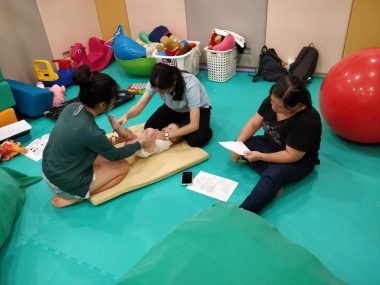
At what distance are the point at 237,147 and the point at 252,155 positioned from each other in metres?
0.15

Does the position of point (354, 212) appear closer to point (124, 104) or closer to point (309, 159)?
point (309, 159)

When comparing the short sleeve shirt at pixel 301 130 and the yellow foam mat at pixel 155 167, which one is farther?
the yellow foam mat at pixel 155 167

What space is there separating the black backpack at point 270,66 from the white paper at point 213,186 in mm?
1864

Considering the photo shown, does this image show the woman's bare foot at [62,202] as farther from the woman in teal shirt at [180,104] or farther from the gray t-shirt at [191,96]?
the gray t-shirt at [191,96]

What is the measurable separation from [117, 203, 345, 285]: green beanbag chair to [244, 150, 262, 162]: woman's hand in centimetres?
90

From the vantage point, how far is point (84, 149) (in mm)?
1912

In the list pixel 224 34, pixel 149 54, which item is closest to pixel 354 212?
pixel 224 34

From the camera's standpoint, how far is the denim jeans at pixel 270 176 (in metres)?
1.90

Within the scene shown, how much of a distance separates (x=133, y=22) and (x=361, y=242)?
3.86 metres

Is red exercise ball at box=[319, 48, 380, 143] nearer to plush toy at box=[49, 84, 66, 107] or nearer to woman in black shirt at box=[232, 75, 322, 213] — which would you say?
woman in black shirt at box=[232, 75, 322, 213]

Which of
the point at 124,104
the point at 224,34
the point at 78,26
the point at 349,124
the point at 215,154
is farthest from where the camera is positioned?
A: the point at 78,26

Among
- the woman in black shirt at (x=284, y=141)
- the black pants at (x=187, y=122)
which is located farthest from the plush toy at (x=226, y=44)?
the woman in black shirt at (x=284, y=141)

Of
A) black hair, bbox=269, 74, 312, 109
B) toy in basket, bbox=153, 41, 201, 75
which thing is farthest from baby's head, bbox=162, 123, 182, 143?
toy in basket, bbox=153, 41, 201, 75

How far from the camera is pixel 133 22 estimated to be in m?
4.44
